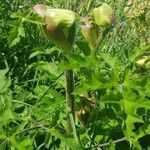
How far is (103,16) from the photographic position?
5.05 feet

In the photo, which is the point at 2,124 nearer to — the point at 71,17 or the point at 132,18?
the point at 71,17

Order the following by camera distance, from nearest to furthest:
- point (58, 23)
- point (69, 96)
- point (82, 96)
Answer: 1. point (58, 23)
2. point (69, 96)
3. point (82, 96)

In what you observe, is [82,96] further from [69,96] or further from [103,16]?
[103,16]

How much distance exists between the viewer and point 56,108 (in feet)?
5.67

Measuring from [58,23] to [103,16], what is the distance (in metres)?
0.15

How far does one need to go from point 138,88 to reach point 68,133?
27cm

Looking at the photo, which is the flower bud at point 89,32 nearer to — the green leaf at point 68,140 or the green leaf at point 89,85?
the green leaf at point 89,85

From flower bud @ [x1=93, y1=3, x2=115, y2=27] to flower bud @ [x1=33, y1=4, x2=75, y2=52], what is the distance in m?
0.10

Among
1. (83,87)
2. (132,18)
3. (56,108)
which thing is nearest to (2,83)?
(56,108)

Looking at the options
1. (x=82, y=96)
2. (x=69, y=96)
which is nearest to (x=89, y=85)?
(x=69, y=96)

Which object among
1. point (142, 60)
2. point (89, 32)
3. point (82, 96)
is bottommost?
point (82, 96)

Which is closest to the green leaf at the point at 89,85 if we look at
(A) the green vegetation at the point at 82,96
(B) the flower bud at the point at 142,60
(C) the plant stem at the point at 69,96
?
(A) the green vegetation at the point at 82,96

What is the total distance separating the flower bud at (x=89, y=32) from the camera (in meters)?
1.61

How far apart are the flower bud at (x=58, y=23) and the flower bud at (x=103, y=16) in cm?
10
